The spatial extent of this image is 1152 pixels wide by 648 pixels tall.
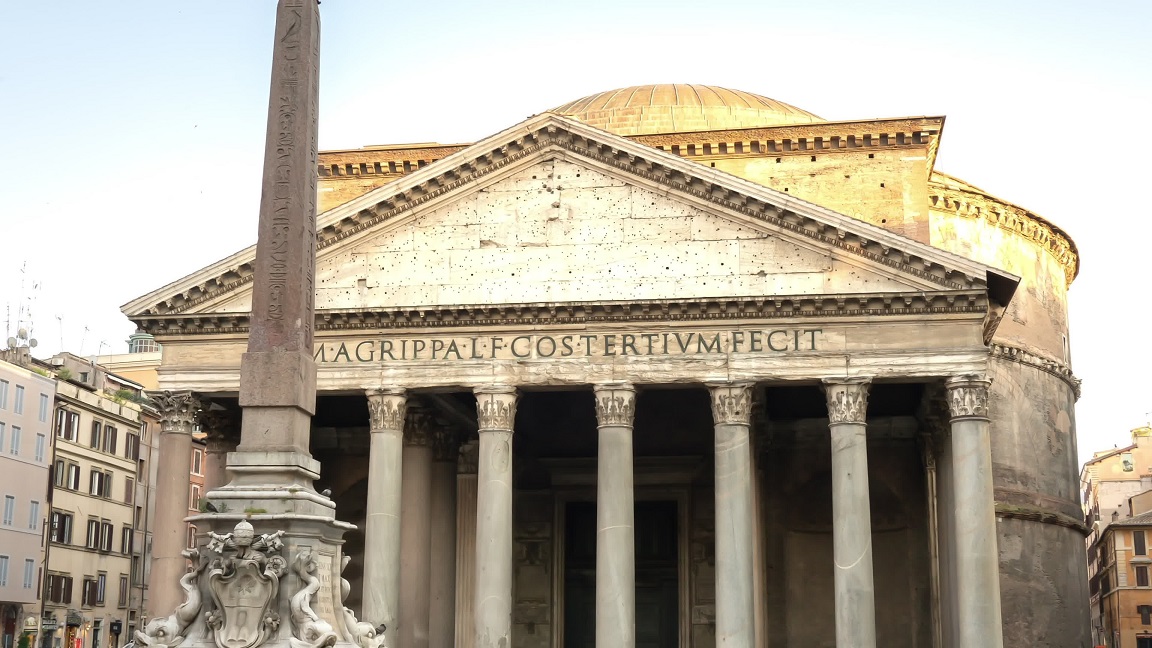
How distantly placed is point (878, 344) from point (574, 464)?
954 centimetres

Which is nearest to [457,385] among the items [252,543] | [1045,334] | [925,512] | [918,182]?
[925,512]

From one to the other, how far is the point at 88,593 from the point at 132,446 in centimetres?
512

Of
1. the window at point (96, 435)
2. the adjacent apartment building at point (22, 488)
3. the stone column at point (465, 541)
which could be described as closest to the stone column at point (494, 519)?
the stone column at point (465, 541)

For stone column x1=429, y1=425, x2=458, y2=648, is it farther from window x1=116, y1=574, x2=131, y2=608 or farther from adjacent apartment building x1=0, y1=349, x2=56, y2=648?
window x1=116, y1=574, x2=131, y2=608

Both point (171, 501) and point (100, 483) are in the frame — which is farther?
point (100, 483)

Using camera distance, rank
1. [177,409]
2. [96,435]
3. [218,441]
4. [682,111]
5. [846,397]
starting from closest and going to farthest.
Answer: [846,397] < [177,409] < [218,441] < [682,111] < [96,435]

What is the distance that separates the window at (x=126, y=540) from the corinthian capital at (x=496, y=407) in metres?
26.6

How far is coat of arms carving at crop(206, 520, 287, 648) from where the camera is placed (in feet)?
31.8

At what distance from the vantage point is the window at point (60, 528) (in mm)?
42438

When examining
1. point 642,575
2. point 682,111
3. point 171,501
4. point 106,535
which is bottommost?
point 642,575

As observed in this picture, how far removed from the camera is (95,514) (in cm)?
4519

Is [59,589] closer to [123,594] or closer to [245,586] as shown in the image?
[123,594]

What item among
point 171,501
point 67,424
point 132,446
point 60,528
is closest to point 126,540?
point 132,446

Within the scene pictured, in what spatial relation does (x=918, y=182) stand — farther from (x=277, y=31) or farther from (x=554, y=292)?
(x=277, y=31)
